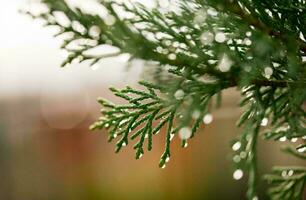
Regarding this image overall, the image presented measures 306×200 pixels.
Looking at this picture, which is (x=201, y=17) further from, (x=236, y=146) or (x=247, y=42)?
(x=236, y=146)

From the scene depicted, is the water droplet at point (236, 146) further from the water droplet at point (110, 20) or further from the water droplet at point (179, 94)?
the water droplet at point (110, 20)

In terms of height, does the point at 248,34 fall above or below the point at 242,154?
above

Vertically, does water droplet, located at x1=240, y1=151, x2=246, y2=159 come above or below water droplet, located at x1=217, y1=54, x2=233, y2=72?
below

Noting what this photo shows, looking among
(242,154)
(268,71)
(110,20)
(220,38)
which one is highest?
(110,20)

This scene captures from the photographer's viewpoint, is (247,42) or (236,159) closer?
(236,159)

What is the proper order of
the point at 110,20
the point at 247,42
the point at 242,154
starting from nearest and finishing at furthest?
1. the point at 110,20
2. the point at 242,154
3. the point at 247,42

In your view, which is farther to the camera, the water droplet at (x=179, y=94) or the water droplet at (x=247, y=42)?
the water droplet at (x=247, y=42)

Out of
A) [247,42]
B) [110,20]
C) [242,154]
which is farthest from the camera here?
[247,42]

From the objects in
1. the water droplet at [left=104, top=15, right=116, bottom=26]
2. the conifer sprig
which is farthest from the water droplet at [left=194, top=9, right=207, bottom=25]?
the water droplet at [left=104, top=15, right=116, bottom=26]

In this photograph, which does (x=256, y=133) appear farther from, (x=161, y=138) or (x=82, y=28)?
(x=161, y=138)

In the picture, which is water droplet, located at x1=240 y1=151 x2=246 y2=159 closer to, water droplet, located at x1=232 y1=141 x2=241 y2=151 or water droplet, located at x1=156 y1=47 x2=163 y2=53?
water droplet, located at x1=232 y1=141 x2=241 y2=151

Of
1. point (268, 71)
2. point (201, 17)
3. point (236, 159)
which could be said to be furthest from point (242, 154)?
point (201, 17)

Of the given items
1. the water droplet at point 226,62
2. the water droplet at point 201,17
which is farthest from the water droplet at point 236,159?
the water droplet at point 201,17
